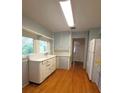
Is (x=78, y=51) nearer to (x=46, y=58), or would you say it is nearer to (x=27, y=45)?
(x=46, y=58)

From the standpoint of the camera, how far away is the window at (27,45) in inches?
125

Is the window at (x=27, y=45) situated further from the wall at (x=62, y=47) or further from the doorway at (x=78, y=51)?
the doorway at (x=78, y=51)

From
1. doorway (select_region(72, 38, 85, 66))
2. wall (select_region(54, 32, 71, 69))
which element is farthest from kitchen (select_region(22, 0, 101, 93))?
doorway (select_region(72, 38, 85, 66))

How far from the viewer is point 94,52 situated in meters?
3.40

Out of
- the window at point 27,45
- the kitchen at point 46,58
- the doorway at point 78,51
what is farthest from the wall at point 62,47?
the doorway at point 78,51

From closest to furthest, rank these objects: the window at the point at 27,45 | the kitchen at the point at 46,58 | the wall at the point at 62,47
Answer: the kitchen at the point at 46,58
the window at the point at 27,45
the wall at the point at 62,47

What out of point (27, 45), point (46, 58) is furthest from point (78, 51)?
point (27, 45)

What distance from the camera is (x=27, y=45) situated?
11.2 feet
